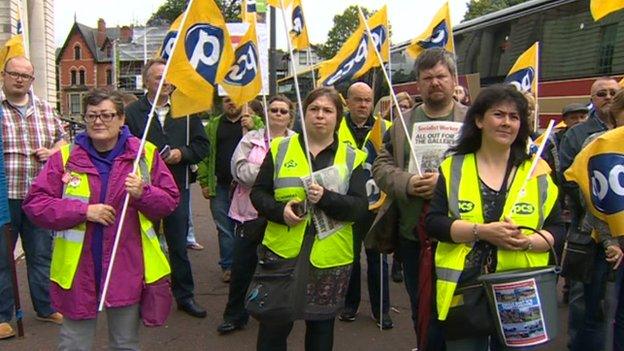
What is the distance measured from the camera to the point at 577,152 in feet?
14.8

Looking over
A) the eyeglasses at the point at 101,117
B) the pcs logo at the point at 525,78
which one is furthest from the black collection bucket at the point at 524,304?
the pcs logo at the point at 525,78

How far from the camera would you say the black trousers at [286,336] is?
131 inches

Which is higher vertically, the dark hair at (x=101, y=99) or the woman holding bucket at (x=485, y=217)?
the dark hair at (x=101, y=99)

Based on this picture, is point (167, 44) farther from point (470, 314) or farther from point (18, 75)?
point (470, 314)

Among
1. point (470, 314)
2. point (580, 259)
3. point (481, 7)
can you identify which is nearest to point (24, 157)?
point (470, 314)

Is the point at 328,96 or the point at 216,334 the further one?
the point at 216,334

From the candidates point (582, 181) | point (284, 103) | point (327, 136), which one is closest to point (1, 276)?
point (284, 103)

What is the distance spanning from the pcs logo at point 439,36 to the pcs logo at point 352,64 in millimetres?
594

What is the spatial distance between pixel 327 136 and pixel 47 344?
2761mm

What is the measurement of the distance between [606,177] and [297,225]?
1.62 m

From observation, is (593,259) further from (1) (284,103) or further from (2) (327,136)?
(1) (284,103)

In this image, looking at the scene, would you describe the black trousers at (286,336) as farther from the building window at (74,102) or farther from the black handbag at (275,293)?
the building window at (74,102)

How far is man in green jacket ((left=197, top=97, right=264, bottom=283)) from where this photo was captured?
231 inches

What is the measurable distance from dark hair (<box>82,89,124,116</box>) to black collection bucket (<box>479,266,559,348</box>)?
2080mm
